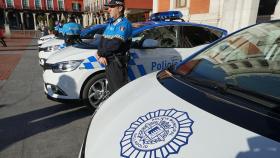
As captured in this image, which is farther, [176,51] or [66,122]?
[176,51]

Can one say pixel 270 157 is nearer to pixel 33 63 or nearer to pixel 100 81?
pixel 100 81

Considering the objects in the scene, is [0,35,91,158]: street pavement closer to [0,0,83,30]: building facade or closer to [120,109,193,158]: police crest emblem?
[120,109,193,158]: police crest emblem

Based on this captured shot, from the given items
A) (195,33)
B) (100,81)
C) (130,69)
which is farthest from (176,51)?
(100,81)

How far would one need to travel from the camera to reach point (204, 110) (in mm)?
1502

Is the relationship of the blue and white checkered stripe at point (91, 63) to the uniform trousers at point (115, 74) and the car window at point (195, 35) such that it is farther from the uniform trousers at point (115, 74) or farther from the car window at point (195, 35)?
the car window at point (195, 35)

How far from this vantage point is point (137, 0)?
93.2 feet

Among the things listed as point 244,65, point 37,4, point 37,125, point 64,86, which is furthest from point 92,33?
point 37,4

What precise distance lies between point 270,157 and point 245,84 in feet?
2.58

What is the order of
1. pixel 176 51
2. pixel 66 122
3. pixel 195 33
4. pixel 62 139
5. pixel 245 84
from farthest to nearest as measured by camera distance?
pixel 195 33
pixel 176 51
pixel 66 122
pixel 62 139
pixel 245 84

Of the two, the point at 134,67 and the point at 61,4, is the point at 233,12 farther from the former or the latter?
the point at 61,4

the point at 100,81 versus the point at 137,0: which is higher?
the point at 137,0

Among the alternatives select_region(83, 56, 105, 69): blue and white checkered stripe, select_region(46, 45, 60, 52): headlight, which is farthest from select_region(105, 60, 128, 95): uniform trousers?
select_region(46, 45, 60, 52): headlight

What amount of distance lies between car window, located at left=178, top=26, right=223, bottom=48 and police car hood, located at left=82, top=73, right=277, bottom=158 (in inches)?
111

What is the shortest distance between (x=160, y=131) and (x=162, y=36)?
330 centimetres
